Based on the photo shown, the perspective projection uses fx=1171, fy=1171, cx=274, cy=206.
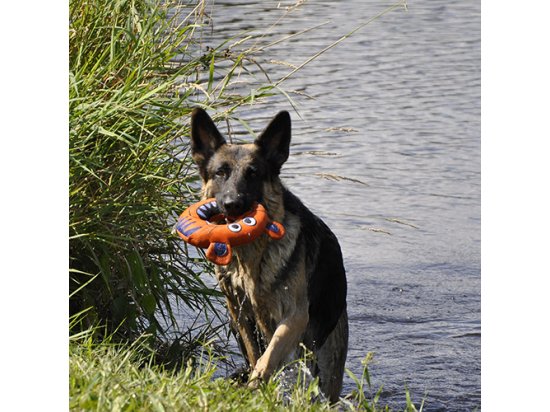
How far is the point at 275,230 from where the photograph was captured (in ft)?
16.9

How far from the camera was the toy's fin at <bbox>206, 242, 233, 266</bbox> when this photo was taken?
16.4ft

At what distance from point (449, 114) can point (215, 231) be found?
182 centimetres

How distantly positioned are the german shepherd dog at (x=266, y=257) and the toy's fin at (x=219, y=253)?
0.46ft

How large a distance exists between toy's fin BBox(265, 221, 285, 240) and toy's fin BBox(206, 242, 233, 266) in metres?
0.22

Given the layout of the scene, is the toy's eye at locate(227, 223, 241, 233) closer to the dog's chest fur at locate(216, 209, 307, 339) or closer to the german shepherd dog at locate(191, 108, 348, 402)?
the german shepherd dog at locate(191, 108, 348, 402)

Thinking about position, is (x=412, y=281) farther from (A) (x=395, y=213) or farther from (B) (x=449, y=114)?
(B) (x=449, y=114)

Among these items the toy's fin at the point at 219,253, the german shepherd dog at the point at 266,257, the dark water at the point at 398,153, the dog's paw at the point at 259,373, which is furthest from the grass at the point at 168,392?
the dark water at the point at 398,153

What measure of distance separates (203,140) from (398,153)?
141 centimetres

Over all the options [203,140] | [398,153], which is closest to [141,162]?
[203,140]

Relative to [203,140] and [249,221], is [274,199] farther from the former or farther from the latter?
[203,140]

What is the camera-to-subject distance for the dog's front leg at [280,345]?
5.12 m

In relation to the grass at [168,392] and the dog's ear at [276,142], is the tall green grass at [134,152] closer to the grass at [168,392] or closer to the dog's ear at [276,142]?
the dog's ear at [276,142]
